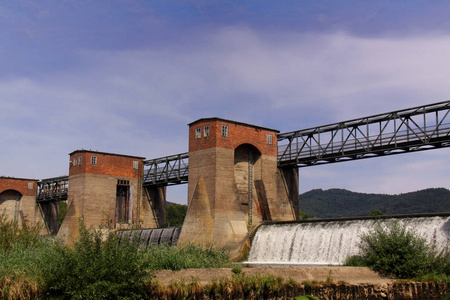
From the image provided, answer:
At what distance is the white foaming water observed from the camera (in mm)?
27062

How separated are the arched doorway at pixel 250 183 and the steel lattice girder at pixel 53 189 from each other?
31.6 m

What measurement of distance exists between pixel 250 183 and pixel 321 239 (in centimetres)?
1215

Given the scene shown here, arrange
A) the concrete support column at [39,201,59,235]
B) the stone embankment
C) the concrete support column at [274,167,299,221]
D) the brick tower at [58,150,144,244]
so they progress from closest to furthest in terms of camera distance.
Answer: the stone embankment → the concrete support column at [274,167,299,221] → the brick tower at [58,150,144,244] → the concrete support column at [39,201,59,235]

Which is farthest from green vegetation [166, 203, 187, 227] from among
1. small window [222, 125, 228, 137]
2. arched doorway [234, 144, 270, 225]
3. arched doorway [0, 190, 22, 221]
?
small window [222, 125, 228, 137]

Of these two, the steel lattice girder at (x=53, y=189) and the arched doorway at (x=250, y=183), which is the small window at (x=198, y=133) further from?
the steel lattice girder at (x=53, y=189)

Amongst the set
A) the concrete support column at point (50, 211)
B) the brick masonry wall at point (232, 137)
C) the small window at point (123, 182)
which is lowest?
the concrete support column at point (50, 211)

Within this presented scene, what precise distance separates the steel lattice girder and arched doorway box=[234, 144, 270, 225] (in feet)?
104

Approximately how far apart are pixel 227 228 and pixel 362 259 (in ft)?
52.7

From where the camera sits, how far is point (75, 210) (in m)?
50.9

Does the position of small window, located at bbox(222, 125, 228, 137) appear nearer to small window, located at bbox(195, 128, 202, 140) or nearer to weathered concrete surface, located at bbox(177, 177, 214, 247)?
small window, located at bbox(195, 128, 202, 140)

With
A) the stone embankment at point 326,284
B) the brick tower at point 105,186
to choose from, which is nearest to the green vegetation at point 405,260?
the stone embankment at point 326,284

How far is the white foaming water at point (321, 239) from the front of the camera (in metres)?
27.1

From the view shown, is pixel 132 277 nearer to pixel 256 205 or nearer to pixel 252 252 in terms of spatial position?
pixel 252 252

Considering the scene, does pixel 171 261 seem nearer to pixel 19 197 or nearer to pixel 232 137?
pixel 232 137
